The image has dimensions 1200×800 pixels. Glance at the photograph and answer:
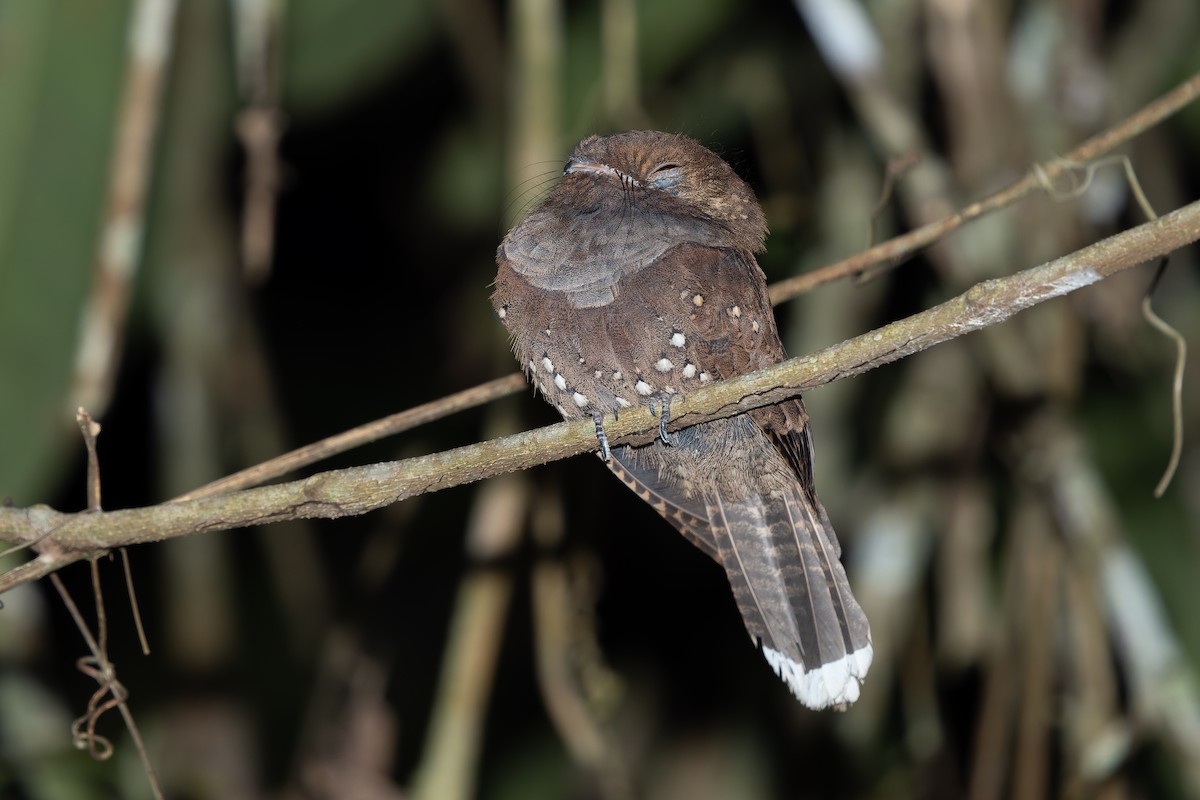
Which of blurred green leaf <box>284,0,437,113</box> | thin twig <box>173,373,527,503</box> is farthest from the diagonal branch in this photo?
blurred green leaf <box>284,0,437,113</box>

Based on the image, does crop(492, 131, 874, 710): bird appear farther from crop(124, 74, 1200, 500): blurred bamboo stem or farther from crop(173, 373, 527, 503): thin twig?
crop(173, 373, 527, 503): thin twig

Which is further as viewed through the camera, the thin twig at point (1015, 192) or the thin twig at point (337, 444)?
the thin twig at point (1015, 192)

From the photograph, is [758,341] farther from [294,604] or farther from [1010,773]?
[294,604]

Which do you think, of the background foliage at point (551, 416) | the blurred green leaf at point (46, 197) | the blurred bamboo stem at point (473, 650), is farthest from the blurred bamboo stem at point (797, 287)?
the blurred green leaf at point (46, 197)

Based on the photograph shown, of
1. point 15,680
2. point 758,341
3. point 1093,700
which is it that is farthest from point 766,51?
point 15,680

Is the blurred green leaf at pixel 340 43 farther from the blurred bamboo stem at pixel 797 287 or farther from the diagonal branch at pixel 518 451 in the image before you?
the diagonal branch at pixel 518 451

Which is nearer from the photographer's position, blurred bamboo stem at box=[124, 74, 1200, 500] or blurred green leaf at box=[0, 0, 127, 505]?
blurred bamboo stem at box=[124, 74, 1200, 500]
